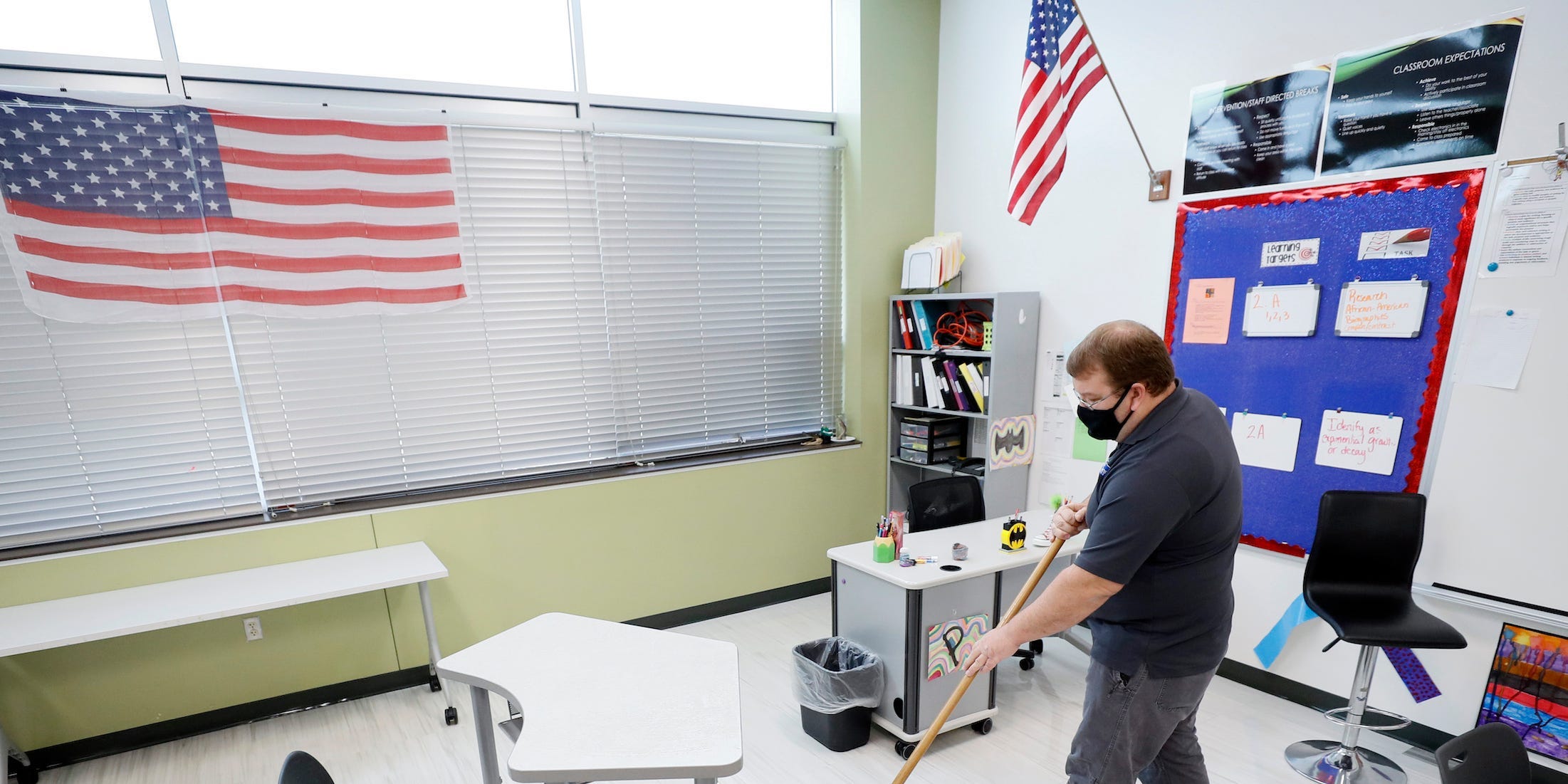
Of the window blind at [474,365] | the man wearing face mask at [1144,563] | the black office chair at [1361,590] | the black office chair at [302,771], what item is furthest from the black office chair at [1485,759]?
the window blind at [474,365]

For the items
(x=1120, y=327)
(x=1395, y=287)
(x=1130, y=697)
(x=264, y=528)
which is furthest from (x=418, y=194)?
(x=1395, y=287)

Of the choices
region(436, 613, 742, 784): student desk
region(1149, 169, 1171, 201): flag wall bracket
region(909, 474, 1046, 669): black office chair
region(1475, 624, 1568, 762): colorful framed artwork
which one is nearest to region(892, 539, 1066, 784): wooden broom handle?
region(436, 613, 742, 784): student desk

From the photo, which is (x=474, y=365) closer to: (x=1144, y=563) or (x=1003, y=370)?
(x=1003, y=370)

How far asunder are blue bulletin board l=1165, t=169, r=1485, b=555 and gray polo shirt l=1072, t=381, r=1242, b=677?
3.49 feet

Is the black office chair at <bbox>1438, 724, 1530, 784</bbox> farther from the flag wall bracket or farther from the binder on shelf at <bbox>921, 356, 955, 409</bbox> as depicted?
the binder on shelf at <bbox>921, 356, 955, 409</bbox>

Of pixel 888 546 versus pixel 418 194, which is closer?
pixel 888 546

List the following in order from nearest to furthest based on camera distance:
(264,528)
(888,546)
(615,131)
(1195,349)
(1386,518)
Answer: (1386,518), (888,546), (264,528), (1195,349), (615,131)

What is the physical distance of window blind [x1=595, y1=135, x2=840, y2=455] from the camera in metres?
3.54

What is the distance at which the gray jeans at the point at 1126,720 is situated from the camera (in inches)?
67.0

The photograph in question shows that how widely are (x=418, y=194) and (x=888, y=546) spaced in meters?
2.64

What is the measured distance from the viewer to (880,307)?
413cm

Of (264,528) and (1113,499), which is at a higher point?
(1113,499)

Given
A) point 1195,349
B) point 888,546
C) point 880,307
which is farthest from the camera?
point 880,307

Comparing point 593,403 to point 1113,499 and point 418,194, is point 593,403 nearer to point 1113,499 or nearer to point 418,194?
point 418,194
